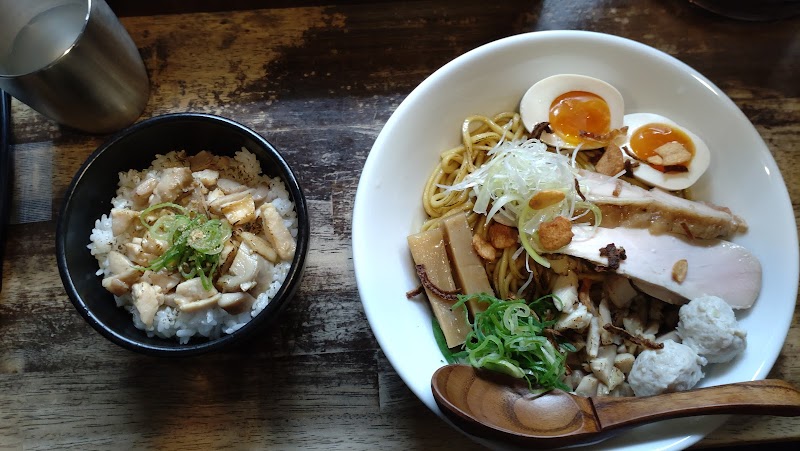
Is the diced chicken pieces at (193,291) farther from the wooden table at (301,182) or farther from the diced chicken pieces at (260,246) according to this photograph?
the wooden table at (301,182)

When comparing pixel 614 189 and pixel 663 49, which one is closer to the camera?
pixel 614 189

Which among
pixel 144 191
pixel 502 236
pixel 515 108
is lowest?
pixel 144 191

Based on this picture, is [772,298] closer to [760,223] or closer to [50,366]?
[760,223]

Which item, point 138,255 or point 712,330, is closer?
point 712,330

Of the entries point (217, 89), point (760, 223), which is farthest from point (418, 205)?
point (760, 223)

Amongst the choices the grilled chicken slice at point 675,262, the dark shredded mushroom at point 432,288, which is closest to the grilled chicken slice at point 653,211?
the grilled chicken slice at point 675,262

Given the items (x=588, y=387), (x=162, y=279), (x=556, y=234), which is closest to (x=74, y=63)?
(x=162, y=279)

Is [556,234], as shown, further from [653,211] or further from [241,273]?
[241,273]
